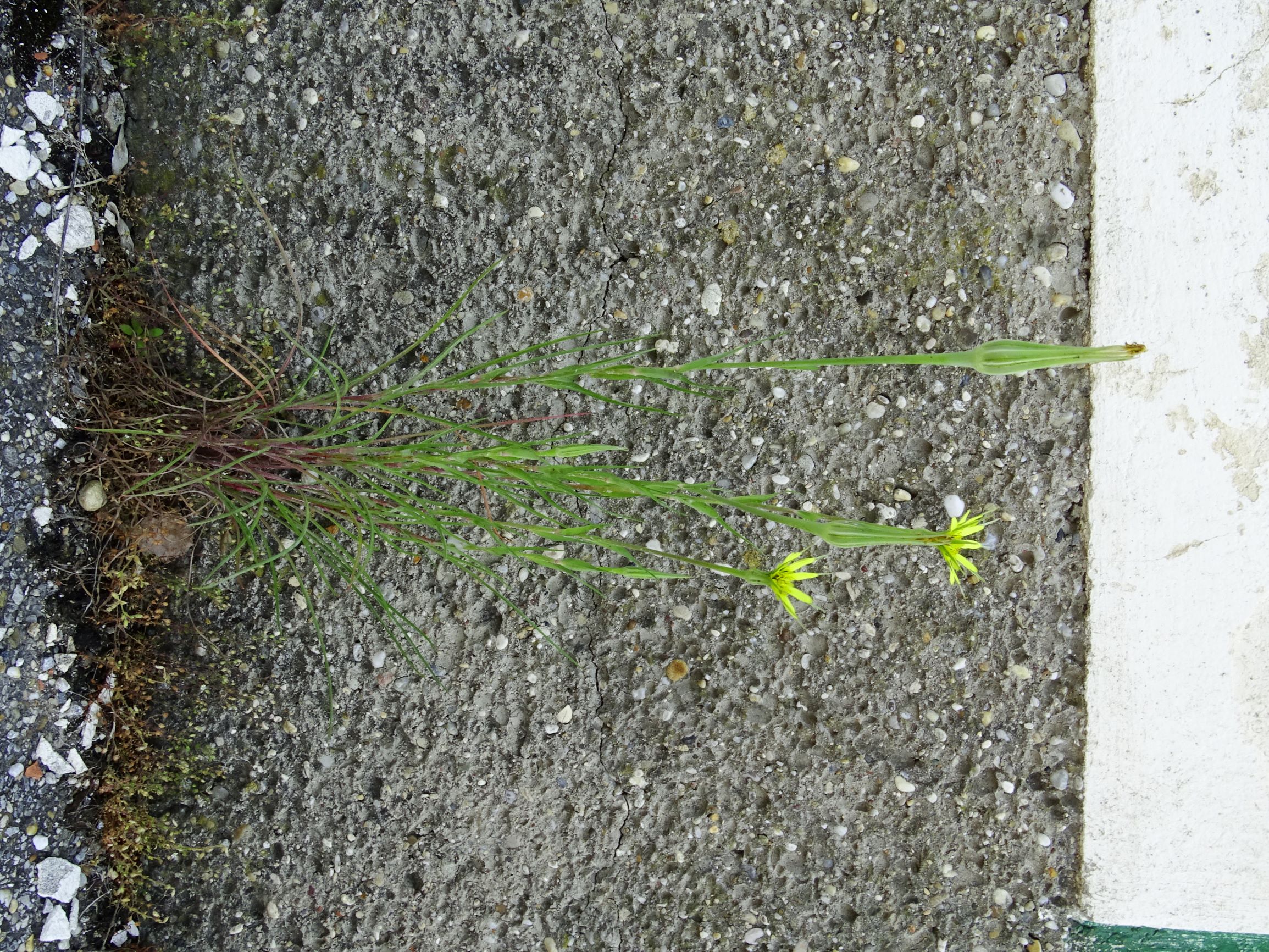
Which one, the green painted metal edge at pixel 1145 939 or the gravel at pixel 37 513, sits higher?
the gravel at pixel 37 513

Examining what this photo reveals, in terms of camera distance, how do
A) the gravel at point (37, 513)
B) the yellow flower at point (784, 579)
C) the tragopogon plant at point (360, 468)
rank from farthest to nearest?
1. the gravel at point (37, 513)
2. the tragopogon plant at point (360, 468)
3. the yellow flower at point (784, 579)

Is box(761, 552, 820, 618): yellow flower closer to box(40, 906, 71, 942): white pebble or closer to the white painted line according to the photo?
the white painted line

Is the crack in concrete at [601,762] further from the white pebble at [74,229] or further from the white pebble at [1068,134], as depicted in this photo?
the white pebble at [1068,134]

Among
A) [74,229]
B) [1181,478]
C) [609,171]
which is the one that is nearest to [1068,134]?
[1181,478]

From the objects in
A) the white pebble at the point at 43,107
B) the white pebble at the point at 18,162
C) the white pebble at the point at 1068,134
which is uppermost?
the white pebble at the point at 1068,134

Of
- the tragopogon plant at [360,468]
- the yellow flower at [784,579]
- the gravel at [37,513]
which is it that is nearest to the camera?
the yellow flower at [784,579]

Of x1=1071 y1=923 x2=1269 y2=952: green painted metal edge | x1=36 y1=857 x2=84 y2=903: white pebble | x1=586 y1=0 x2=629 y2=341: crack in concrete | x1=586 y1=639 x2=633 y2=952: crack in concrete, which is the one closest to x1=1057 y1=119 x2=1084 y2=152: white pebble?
x1=586 y1=0 x2=629 y2=341: crack in concrete

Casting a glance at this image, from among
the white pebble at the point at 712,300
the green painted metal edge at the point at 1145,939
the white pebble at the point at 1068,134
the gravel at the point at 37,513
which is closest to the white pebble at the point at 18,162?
the gravel at the point at 37,513
